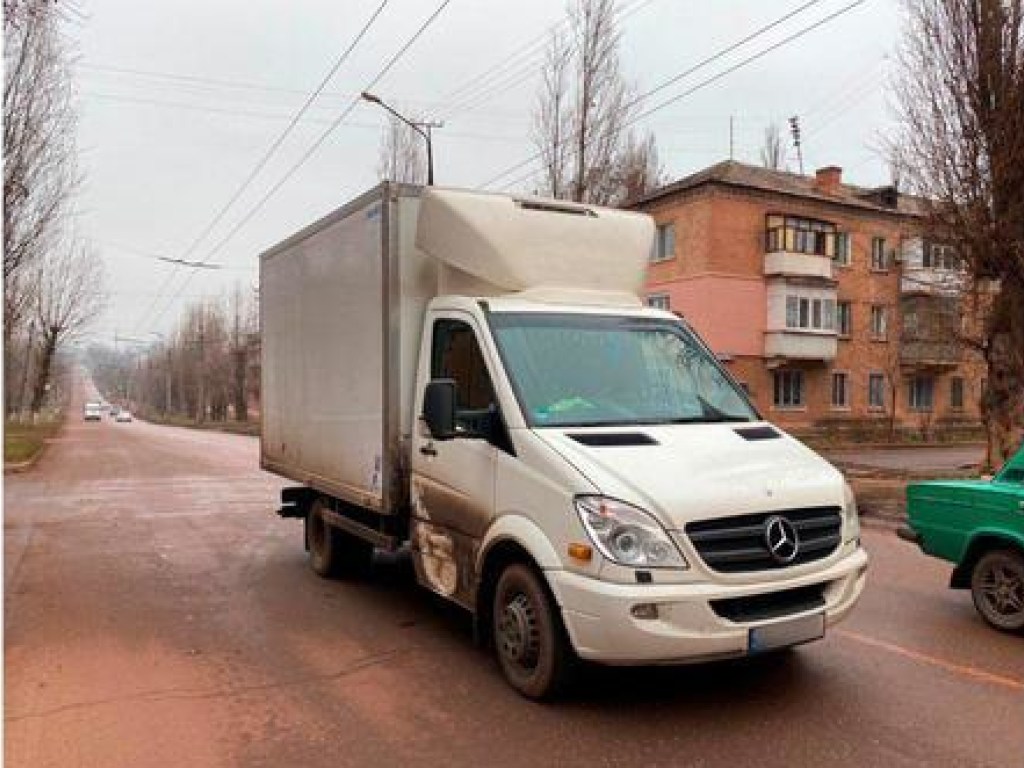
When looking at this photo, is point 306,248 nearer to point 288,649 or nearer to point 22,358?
point 288,649

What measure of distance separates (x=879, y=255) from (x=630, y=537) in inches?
1671

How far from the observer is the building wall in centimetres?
3731

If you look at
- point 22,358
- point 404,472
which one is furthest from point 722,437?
point 22,358

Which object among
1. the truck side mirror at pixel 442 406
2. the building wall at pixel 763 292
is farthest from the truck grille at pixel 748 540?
the building wall at pixel 763 292

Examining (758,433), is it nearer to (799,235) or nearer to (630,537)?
(630,537)

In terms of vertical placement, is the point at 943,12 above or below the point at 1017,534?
above

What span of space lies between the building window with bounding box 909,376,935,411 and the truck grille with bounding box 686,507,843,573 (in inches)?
1711

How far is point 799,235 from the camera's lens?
38.9 m

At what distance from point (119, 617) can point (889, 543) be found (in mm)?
8364

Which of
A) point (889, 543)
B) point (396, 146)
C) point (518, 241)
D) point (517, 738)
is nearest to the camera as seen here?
point (517, 738)

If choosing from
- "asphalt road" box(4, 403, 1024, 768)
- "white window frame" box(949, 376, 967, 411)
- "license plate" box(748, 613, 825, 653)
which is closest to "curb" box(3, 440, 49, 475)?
"asphalt road" box(4, 403, 1024, 768)

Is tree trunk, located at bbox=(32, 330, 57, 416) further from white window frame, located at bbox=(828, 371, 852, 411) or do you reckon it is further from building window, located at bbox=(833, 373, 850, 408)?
building window, located at bbox=(833, 373, 850, 408)

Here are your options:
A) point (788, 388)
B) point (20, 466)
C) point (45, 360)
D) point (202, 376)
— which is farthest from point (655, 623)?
point (202, 376)

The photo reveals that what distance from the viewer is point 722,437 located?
534 centimetres
